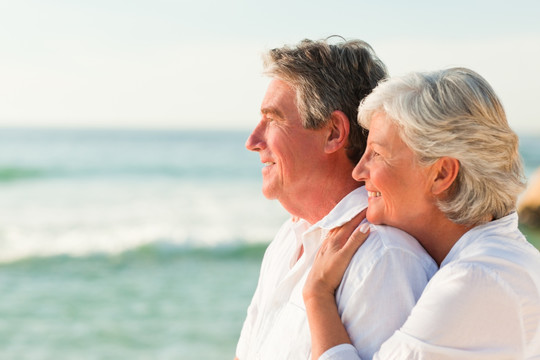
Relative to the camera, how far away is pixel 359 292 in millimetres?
1826

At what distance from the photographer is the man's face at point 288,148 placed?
2312 mm

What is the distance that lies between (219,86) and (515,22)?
1085cm

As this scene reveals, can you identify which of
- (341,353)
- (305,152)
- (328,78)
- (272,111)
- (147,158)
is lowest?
(147,158)

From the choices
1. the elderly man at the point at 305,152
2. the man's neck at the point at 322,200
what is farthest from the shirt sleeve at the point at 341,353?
the man's neck at the point at 322,200

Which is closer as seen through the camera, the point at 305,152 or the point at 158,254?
the point at 305,152

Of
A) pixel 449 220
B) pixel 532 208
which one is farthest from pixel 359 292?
pixel 532 208

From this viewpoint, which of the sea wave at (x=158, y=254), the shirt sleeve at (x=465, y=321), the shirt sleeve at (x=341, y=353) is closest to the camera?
the shirt sleeve at (x=465, y=321)

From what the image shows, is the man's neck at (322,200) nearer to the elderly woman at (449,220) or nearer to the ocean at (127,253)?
the elderly woman at (449,220)

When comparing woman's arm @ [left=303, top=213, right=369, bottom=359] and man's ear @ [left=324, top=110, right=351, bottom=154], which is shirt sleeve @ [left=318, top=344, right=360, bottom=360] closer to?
woman's arm @ [left=303, top=213, right=369, bottom=359]

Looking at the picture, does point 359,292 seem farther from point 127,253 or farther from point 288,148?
point 127,253

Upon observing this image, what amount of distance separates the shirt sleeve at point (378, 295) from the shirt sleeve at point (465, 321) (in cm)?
12

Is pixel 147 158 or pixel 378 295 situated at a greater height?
pixel 378 295

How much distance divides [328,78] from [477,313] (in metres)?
0.93

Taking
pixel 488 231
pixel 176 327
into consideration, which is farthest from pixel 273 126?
pixel 176 327
